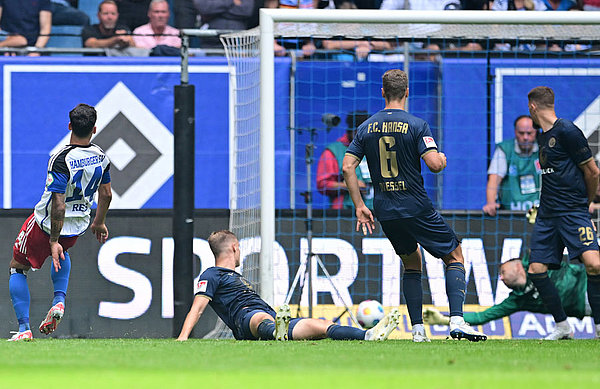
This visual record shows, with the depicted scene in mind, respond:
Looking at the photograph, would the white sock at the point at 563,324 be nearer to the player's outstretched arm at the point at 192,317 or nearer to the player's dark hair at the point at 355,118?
the player's outstretched arm at the point at 192,317

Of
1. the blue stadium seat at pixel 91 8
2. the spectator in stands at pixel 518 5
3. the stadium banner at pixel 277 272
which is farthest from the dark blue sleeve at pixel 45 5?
the spectator in stands at pixel 518 5

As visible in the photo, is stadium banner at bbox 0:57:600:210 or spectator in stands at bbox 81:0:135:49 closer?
stadium banner at bbox 0:57:600:210

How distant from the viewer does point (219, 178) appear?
36.6 ft

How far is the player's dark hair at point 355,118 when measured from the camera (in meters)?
10.9

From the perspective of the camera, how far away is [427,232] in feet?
24.8

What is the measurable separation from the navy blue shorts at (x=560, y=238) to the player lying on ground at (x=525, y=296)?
37.5 inches

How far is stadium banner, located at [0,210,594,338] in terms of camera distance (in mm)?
9773

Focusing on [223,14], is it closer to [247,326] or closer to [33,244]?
[33,244]

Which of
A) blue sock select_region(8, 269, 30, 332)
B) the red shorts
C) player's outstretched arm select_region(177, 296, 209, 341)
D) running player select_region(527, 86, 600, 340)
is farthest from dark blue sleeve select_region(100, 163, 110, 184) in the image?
running player select_region(527, 86, 600, 340)

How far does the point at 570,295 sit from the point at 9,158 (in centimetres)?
598

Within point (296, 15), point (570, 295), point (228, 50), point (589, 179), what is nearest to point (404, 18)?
point (296, 15)

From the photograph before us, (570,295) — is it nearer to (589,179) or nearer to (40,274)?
(589,179)

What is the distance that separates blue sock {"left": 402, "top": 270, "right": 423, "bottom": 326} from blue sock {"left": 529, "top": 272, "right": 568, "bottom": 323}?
4.04ft

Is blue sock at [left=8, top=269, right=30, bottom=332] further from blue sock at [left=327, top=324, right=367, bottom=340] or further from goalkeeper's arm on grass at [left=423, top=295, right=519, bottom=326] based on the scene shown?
goalkeeper's arm on grass at [left=423, top=295, right=519, bottom=326]
